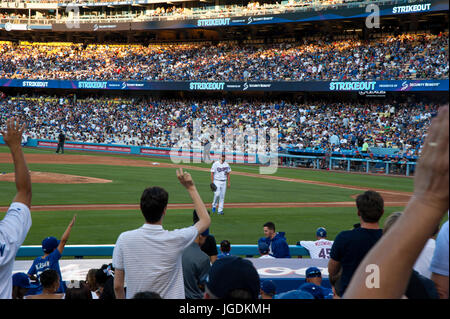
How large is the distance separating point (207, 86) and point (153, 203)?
45456 millimetres

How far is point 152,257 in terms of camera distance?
379 centimetres

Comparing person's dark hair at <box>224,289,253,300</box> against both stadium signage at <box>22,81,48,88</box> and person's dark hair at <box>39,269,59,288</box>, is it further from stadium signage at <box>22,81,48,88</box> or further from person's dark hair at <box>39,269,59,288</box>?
stadium signage at <box>22,81,48,88</box>

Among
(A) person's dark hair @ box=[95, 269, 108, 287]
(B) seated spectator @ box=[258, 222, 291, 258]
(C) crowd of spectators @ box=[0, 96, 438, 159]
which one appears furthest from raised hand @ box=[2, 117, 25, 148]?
(C) crowd of spectators @ box=[0, 96, 438, 159]

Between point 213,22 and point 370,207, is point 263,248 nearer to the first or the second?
point 370,207

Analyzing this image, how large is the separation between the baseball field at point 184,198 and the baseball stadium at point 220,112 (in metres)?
0.12

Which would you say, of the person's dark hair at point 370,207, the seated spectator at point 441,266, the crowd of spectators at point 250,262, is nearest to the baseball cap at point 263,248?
the crowd of spectators at point 250,262

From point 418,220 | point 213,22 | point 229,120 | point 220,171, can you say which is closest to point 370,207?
point 418,220

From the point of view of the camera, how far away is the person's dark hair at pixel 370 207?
171 inches

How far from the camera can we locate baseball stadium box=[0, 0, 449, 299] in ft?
52.7

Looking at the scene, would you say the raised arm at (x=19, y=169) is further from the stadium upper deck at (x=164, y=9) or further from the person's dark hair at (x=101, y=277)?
the stadium upper deck at (x=164, y=9)
